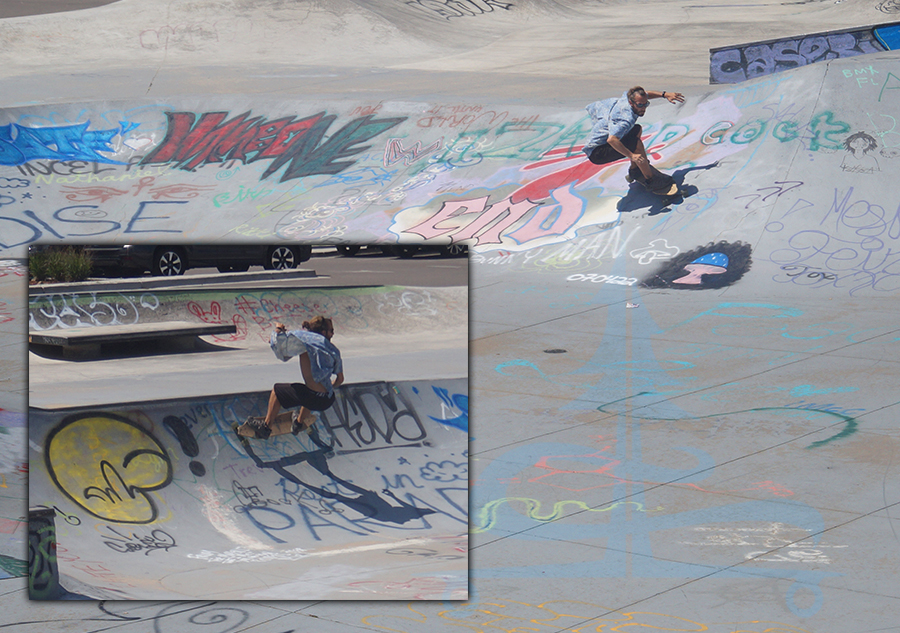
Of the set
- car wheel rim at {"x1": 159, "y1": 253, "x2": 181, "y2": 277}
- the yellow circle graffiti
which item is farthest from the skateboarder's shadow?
car wheel rim at {"x1": 159, "y1": 253, "x2": 181, "y2": 277}

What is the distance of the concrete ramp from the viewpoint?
3943 mm

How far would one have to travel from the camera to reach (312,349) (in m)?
3.86

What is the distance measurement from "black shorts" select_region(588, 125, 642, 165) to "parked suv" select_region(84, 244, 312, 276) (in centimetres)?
1277

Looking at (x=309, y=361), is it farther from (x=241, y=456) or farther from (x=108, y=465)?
(x=108, y=465)

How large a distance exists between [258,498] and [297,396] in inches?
22.3

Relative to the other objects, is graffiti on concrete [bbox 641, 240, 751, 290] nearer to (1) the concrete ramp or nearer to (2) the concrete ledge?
(1) the concrete ramp

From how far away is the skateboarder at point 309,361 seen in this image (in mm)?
3854

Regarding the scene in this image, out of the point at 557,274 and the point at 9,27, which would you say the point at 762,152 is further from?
the point at 9,27

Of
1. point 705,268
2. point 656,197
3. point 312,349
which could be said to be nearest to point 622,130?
point 656,197

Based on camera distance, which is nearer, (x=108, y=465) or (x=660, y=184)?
(x=108, y=465)

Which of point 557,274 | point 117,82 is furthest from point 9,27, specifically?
point 557,274

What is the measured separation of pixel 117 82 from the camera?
25172 mm

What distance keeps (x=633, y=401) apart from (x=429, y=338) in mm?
5015

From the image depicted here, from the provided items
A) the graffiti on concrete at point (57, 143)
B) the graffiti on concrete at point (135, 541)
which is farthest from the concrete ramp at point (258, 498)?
the graffiti on concrete at point (57, 143)
